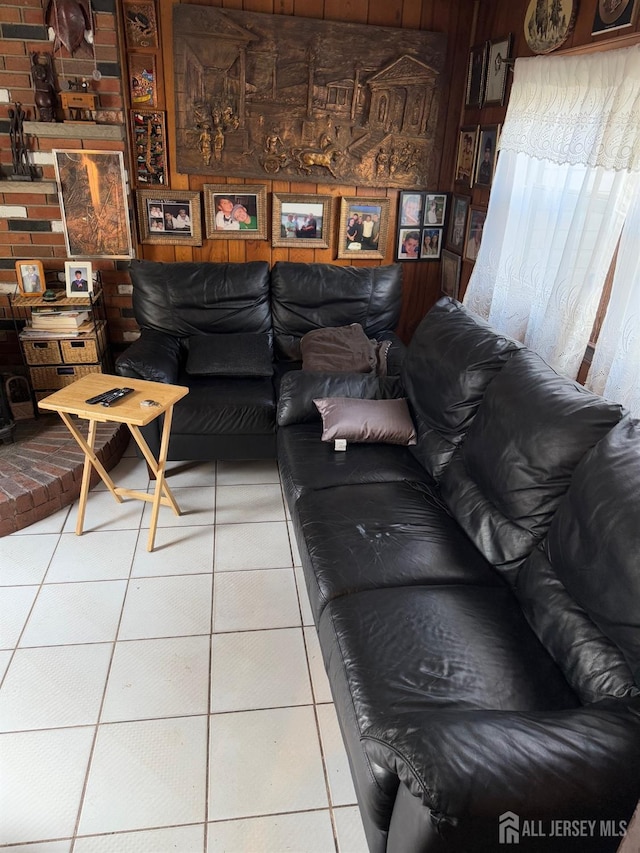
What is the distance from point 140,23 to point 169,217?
0.98 meters

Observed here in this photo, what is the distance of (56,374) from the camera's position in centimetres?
316

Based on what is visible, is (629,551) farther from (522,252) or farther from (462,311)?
(522,252)

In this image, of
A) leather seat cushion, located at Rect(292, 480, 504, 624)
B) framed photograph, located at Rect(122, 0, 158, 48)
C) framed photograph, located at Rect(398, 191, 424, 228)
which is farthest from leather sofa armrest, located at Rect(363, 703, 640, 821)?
framed photograph, located at Rect(122, 0, 158, 48)

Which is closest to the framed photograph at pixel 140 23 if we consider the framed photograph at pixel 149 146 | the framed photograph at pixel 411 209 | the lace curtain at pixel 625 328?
the framed photograph at pixel 149 146

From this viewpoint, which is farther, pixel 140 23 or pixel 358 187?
pixel 358 187

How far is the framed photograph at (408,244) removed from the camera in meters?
3.68

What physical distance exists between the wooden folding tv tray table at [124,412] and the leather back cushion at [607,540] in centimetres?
152

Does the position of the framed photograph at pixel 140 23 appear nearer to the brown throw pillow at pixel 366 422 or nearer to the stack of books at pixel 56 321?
the stack of books at pixel 56 321

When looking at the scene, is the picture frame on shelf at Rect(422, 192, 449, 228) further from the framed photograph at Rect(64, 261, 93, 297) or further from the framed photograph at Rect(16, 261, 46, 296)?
the framed photograph at Rect(16, 261, 46, 296)

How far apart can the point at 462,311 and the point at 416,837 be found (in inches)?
82.1

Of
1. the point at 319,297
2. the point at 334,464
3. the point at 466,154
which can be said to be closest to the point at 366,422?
the point at 334,464

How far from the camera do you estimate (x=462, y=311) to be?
8.54 feet

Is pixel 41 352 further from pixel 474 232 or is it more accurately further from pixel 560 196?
pixel 560 196

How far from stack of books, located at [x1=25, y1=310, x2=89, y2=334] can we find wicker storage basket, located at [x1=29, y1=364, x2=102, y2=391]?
0.21 metres
